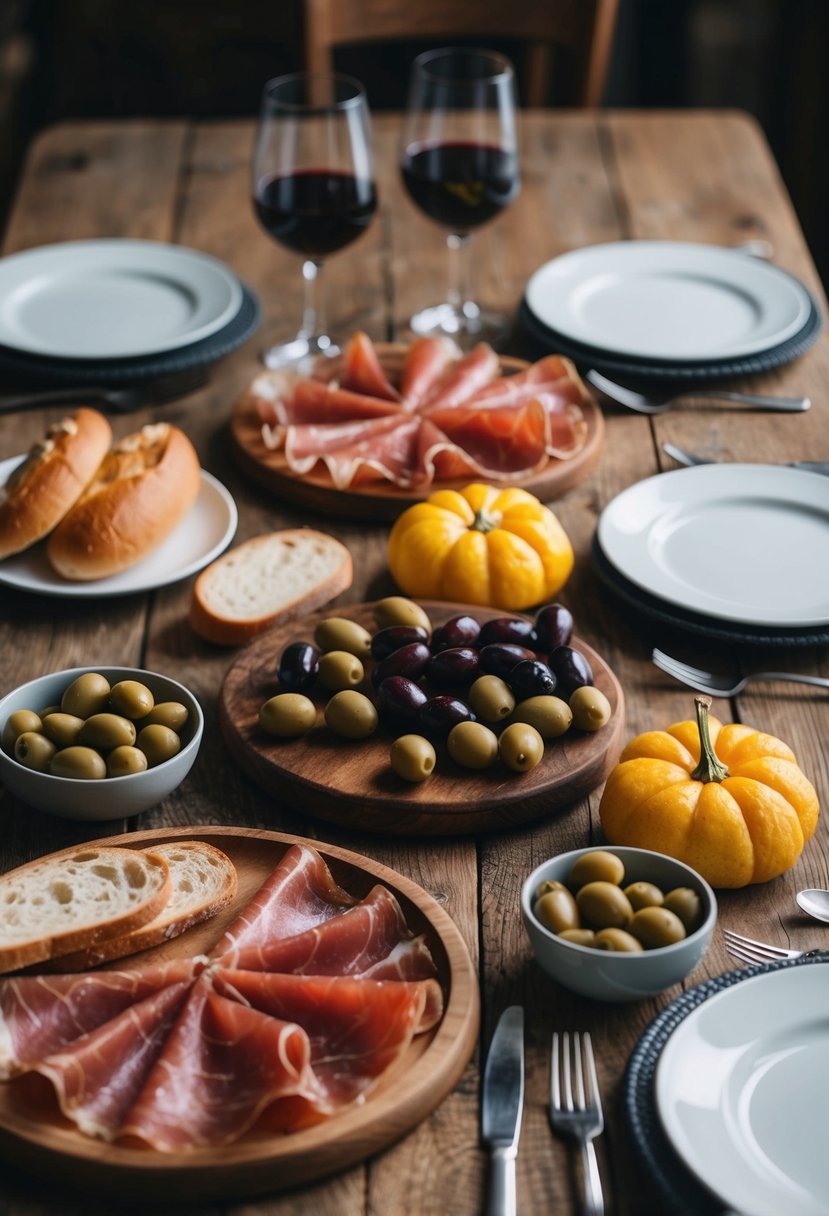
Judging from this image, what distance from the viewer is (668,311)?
2354 millimetres

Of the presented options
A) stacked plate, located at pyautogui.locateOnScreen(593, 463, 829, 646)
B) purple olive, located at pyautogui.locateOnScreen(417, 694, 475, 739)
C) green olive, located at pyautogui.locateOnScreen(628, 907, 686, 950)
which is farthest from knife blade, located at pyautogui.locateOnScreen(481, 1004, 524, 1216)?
stacked plate, located at pyautogui.locateOnScreen(593, 463, 829, 646)

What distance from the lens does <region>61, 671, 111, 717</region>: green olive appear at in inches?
53.7

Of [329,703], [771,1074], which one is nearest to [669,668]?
[329,703]

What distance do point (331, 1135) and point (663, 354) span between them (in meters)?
1.55

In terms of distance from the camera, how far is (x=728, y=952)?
119cm

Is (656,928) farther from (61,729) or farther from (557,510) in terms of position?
(557,510)

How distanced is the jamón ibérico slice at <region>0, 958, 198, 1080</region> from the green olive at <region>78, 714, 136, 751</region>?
0.28 meters

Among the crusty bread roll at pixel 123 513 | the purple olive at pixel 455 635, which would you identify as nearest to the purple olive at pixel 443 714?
the purple olive at pixel 455 635

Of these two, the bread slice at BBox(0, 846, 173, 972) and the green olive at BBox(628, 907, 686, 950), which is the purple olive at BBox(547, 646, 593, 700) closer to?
the green olive at BBox(628, 907, 686, 950)

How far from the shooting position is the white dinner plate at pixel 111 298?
2.22 m

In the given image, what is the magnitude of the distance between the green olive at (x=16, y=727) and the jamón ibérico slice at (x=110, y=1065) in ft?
1.23

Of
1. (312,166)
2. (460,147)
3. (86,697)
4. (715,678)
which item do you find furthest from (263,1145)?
(460,147)

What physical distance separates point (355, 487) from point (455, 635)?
18.8 inches

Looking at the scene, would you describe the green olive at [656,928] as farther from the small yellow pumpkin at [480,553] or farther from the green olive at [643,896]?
the small yellow pumpkin at [480,553]
